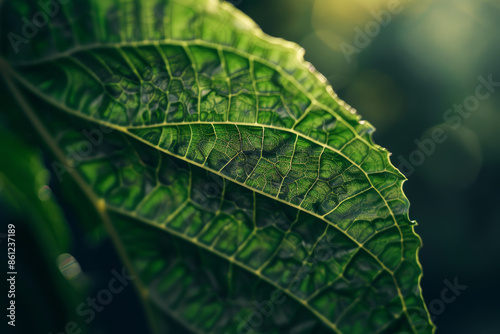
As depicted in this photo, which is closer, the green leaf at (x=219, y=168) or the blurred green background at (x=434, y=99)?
the green leaf at (x=219, y=168)

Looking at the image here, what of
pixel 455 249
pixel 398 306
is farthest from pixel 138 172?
pixel 455 249

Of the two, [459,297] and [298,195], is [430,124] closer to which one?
[459,297]

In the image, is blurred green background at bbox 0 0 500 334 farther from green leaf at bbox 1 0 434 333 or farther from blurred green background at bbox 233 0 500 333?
green leaf at bbox 1 0 434 333

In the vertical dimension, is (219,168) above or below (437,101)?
below

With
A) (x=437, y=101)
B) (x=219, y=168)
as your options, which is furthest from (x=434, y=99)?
(x=219, y=168)

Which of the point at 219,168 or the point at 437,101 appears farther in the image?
the point at 437,101

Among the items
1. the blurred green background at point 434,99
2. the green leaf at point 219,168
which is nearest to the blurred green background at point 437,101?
the blurred green background at point 434,99

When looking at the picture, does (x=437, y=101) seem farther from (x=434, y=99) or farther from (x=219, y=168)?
(x=219, y=168)

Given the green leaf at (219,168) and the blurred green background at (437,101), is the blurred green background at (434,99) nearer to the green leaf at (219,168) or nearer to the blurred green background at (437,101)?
the blurred green background at (437,101)
